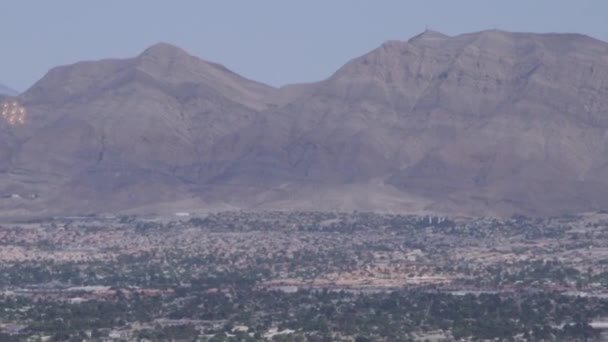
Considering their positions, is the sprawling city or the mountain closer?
the sprawling city

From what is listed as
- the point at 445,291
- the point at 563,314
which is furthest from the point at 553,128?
the point at 563,314

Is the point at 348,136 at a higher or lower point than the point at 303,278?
higher

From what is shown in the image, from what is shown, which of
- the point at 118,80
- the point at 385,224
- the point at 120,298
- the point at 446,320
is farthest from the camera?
the point at 118,80

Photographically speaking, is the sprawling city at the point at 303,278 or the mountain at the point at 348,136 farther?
the mountain at the point at 348,136

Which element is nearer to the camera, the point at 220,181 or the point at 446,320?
the point at 446,320

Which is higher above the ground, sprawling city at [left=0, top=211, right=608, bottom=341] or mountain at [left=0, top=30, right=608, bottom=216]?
mountain at [left=0, top=30, right=608, bottom=216]

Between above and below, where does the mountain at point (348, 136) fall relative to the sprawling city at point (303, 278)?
above

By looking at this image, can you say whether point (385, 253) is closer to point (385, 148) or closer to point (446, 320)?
point (446, 320)

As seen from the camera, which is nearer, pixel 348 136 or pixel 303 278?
pixel 303 278
